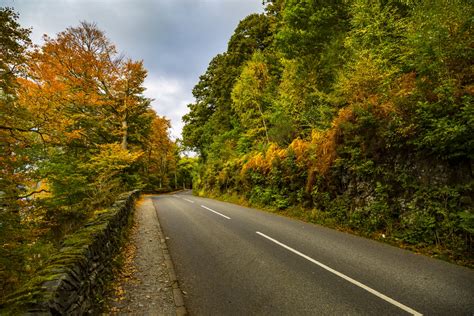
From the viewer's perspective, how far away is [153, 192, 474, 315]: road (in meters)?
3.75

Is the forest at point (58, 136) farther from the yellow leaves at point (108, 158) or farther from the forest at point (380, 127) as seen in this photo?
the forest at point (380, 127)

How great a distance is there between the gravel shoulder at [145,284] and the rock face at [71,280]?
1.26ft

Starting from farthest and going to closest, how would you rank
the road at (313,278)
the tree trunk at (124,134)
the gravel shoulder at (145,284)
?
the tree trunk at (124,134) < the gravel shoulder at (145,284) < the road at (313,278)

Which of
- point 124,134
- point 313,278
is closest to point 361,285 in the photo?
point 313,278

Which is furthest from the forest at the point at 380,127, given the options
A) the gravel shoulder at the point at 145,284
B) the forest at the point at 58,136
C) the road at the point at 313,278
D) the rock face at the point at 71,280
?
the forest at the point at 58,136

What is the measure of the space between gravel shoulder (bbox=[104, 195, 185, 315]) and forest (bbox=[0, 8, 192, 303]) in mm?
1589

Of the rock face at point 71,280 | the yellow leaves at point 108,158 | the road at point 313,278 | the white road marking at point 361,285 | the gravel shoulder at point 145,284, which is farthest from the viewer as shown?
the yellow leaves at point 108,158

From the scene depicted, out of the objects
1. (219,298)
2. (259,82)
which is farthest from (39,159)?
(259,82)

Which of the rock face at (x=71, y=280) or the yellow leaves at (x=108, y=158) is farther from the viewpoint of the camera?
the yellow leaves at (x=108, y=158)

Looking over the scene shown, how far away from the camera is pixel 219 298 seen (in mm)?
4191

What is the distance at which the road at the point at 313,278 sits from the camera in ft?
12.3

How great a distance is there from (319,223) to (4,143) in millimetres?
10883

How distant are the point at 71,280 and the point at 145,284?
6.52 ft

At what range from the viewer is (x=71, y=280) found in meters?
3.23
